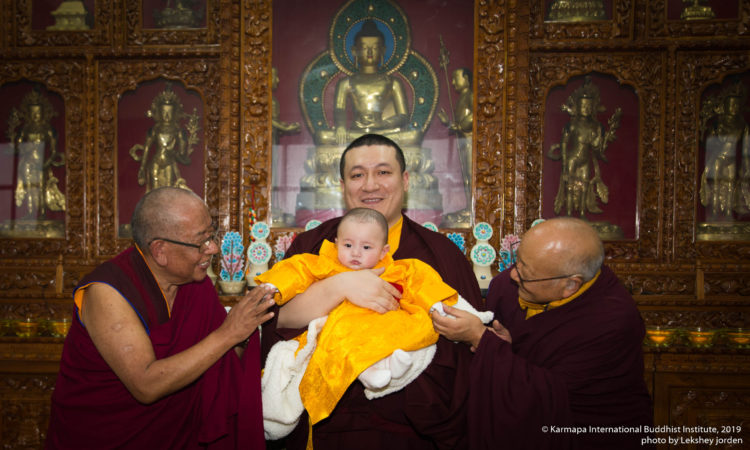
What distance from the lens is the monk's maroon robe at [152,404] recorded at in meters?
1.80

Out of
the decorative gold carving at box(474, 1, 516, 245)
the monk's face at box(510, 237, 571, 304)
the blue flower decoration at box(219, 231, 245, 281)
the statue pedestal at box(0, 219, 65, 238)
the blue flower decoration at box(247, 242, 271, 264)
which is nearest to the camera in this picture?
the monk's face at box(510, 237, 571, 304)

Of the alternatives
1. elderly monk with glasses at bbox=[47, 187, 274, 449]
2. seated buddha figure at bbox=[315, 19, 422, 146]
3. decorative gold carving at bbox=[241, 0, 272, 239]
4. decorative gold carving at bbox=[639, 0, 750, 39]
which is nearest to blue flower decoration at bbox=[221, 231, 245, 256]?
decorative gold carving at bbox=[241, 0, 272, 239]

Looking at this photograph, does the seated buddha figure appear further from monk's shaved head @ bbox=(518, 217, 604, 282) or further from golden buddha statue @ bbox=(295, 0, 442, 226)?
monk's shaved head @ bbox=(518, 217, 604, 282)

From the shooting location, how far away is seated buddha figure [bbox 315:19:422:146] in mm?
4066

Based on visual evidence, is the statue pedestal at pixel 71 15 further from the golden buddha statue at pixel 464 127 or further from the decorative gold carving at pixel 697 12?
the decorative gold carving at pixel 697 12

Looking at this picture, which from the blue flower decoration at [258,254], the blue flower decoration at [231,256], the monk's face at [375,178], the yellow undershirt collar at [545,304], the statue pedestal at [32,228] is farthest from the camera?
the statue pedestal at [32,228]

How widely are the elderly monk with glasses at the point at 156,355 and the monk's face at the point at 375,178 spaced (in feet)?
2.30

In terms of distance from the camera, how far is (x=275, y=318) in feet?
6.49

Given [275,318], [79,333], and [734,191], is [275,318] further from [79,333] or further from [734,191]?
[734,191]

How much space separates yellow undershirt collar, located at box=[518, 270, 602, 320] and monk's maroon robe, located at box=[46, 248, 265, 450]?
1320 millimetres

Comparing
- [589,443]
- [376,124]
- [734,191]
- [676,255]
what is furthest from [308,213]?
[734,191]

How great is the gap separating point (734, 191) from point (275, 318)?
4221 mm

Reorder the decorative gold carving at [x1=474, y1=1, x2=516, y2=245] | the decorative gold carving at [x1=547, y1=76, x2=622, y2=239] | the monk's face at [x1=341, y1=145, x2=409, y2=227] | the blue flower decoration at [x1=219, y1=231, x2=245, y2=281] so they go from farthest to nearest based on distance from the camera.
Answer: the decorative gold carving at [x1=547, y1=76, x2=622, y2=239] < the decorative gold carving at [x1=474, y1=1, x2=516, y2=245] < the blue flower decoration at [x1=219, y1=231, x2=245, y2=281] < the monk's face at [x1=341, y1=145, x2=409, y2=227]

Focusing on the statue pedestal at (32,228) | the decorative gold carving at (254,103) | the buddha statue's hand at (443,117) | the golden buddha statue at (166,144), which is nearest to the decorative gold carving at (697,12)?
the buddha statue's hand at (443,117)
